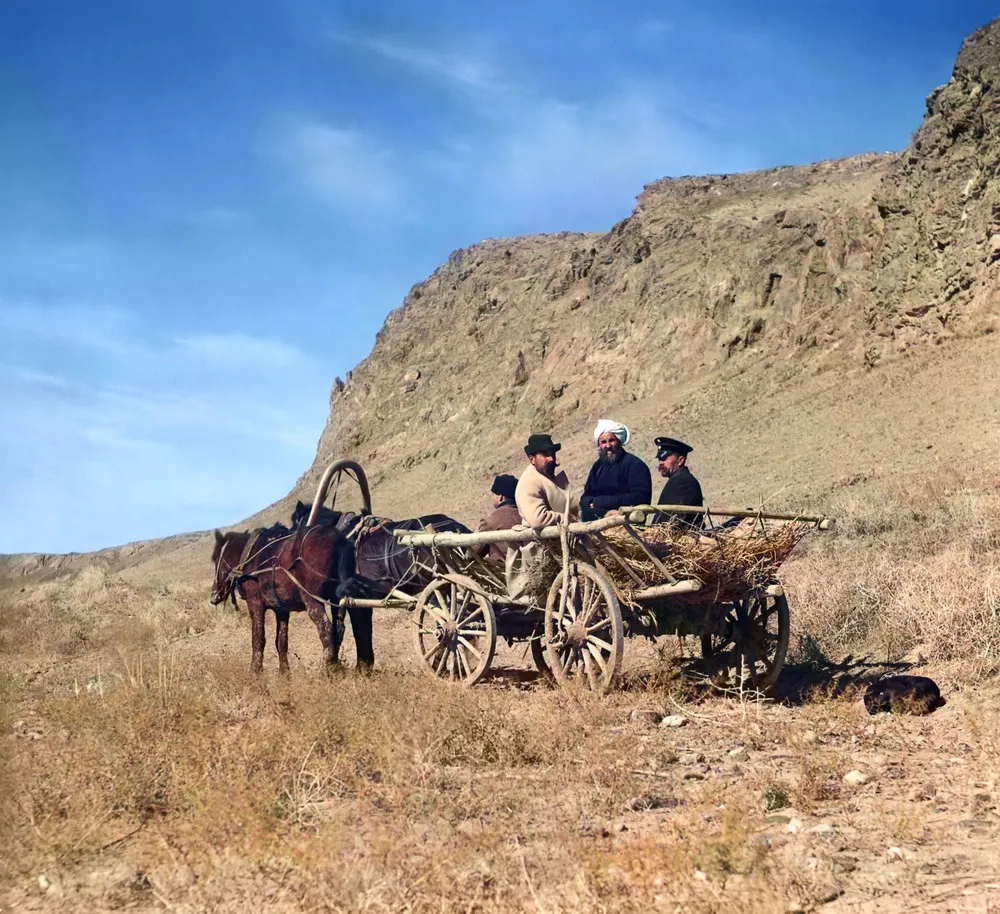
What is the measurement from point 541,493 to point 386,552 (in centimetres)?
213

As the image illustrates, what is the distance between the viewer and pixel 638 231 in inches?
1898

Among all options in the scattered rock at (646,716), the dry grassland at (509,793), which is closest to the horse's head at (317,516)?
the dry grassland at (509,793)

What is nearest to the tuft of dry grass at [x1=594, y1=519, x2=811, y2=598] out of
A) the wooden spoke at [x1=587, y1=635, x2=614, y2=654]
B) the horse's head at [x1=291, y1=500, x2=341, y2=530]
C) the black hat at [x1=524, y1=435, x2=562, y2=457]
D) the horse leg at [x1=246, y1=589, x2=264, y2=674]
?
the wooden spoke at [x1=587, y1=635, x2=614, y2=654]

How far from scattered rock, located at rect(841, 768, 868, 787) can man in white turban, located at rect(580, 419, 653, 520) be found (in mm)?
3407

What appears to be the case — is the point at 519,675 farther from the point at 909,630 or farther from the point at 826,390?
the point at 826,390

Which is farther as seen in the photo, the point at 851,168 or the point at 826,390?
the point at 851,168

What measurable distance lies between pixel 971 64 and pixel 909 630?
26.4 meters

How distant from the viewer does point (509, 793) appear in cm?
433

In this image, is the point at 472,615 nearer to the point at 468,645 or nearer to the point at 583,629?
the point at 468,645

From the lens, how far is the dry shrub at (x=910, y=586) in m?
7.37

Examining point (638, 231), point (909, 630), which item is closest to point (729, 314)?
point (638, 231)

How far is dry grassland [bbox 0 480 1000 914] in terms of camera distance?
131 inches

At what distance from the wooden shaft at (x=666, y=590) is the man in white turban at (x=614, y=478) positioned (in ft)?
3.95

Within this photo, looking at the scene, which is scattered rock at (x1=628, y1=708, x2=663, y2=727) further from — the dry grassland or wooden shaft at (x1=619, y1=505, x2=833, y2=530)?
wooden shaft at (x1=619, y1=505, x2=833, y2=530)
